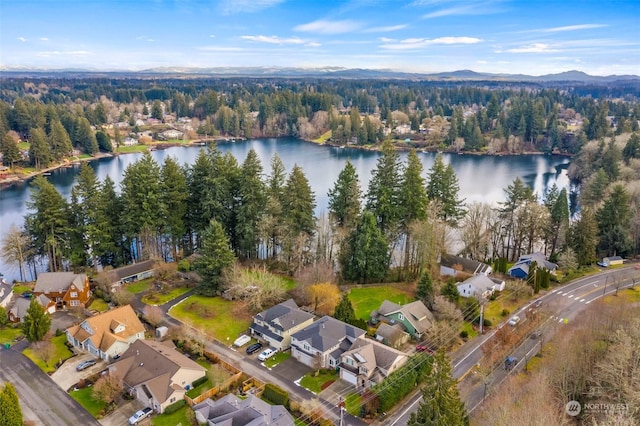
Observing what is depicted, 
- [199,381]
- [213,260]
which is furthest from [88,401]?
[213,260]

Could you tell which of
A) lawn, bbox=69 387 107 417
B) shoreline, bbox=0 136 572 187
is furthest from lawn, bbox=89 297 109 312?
shoreline, bbox=0 136 572 187

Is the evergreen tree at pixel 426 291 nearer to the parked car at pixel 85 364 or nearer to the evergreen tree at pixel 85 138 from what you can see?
the parked car at pixel 85 364

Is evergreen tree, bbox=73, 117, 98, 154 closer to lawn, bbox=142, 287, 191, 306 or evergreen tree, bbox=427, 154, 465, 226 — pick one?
lawn, bbox=142, 287, 191, 306

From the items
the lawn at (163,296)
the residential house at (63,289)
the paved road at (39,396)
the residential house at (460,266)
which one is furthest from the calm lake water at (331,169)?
Answer: the paved road at (39,396)

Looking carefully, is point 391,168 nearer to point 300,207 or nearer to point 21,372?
point 300,207

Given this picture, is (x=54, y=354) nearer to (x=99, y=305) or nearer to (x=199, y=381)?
(x=99, y=305)

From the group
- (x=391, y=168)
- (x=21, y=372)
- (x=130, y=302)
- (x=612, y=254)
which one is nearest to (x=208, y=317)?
(x=130, y=302)
